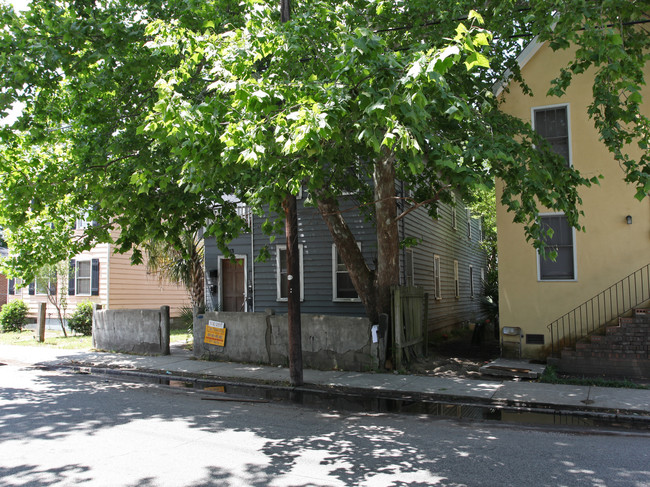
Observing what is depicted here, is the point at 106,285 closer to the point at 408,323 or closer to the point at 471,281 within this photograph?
the point at 408,323

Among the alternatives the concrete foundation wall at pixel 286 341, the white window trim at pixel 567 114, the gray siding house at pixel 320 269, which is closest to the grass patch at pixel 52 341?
the gray siding house at pixel 320 269

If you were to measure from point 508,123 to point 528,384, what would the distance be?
202 inches

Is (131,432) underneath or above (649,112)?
underneath

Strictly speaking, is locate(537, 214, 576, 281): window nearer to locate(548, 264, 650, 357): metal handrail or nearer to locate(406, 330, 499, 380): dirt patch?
locate(548, 264, 650, 357): metal handrail

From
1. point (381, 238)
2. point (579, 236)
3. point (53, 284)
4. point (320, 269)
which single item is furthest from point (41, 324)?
point (579, 236)

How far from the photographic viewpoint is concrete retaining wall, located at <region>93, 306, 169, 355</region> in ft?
47.1

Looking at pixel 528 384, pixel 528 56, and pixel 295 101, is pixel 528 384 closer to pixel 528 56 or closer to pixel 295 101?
pixel 295 101

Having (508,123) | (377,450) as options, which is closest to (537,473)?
(377,450)

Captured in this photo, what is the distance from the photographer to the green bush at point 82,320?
20156 mm

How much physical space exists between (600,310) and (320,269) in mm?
7725

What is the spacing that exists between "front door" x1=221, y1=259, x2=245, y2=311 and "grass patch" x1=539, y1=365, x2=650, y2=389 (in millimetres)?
10392

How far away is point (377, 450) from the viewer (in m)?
6.03

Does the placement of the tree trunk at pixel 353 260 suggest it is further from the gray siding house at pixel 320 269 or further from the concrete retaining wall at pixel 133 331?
the concrete retaining wall at pixel 133 331

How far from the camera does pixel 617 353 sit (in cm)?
1037
